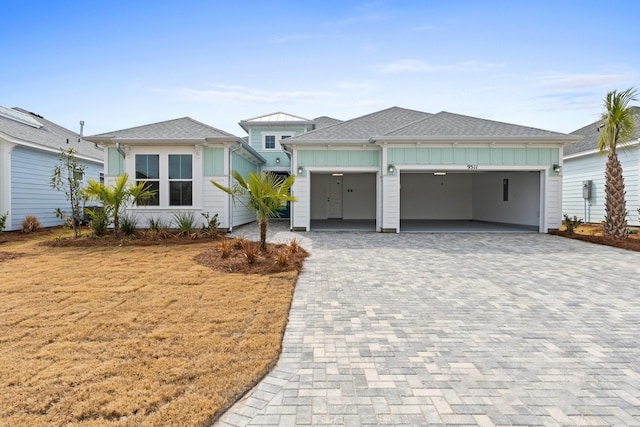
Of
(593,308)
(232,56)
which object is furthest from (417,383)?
(232,56)

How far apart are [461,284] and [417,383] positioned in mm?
3213

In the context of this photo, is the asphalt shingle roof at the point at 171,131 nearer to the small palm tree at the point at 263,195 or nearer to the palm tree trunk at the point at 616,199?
the small palm tree at the point at 263,195

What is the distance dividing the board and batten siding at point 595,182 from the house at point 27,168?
64.4 ft

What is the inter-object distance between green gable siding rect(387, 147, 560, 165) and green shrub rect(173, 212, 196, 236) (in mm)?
7004

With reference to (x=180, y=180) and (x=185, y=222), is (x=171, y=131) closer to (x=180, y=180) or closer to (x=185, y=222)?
(x=180, y=180)

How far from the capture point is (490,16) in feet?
32.4

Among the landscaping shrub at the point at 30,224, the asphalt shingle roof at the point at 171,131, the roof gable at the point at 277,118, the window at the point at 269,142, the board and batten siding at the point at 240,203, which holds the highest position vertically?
the roof gable at the point at 277,118

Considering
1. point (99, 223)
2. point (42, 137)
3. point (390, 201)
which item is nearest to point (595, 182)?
point (390, 201)

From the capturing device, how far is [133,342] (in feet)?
10.4

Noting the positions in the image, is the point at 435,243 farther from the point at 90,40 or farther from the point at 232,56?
the point at 90,40

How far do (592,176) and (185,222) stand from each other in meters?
16.3

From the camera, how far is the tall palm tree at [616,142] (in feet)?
32.1

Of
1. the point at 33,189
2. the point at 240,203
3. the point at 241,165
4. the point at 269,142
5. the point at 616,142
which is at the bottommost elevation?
the point at 240,203

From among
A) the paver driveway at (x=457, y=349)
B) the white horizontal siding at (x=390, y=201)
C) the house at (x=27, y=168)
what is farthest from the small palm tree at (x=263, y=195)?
the house at (x=27, y=168)
